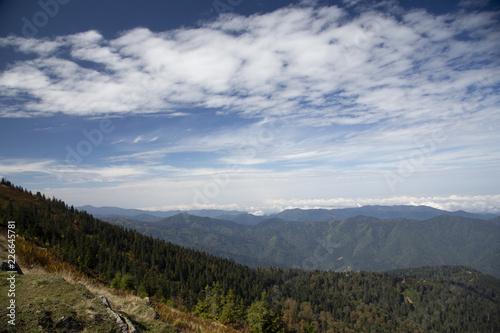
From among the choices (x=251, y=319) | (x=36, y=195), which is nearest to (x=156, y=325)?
(x=251, y=319)

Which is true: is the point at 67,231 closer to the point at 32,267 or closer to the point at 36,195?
the point at 36,195

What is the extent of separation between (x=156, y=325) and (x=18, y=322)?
4.87m

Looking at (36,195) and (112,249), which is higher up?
(36,195)

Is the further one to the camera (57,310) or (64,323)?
(57,310)

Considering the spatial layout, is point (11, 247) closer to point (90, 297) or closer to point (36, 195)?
point (90, 297)

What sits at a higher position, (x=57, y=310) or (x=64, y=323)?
(x=57, y=310)

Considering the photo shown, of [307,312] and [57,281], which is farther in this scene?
[307,312]

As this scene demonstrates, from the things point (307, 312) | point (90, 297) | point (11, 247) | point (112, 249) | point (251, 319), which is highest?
point (11, 247)

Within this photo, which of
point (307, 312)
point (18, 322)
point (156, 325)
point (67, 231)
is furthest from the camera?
point (307, 312)

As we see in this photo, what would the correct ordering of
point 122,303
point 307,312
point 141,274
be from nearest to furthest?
point 122,303 < point 141,274 < point 307,312

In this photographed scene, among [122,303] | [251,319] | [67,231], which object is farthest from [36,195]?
[122,303]

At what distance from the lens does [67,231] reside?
4134 inches

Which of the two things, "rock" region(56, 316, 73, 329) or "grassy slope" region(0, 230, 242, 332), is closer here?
"grassy slope" region(0, 230, 242, 332)

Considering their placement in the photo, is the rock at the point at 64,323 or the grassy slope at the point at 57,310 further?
the rock at the point at 64,323
